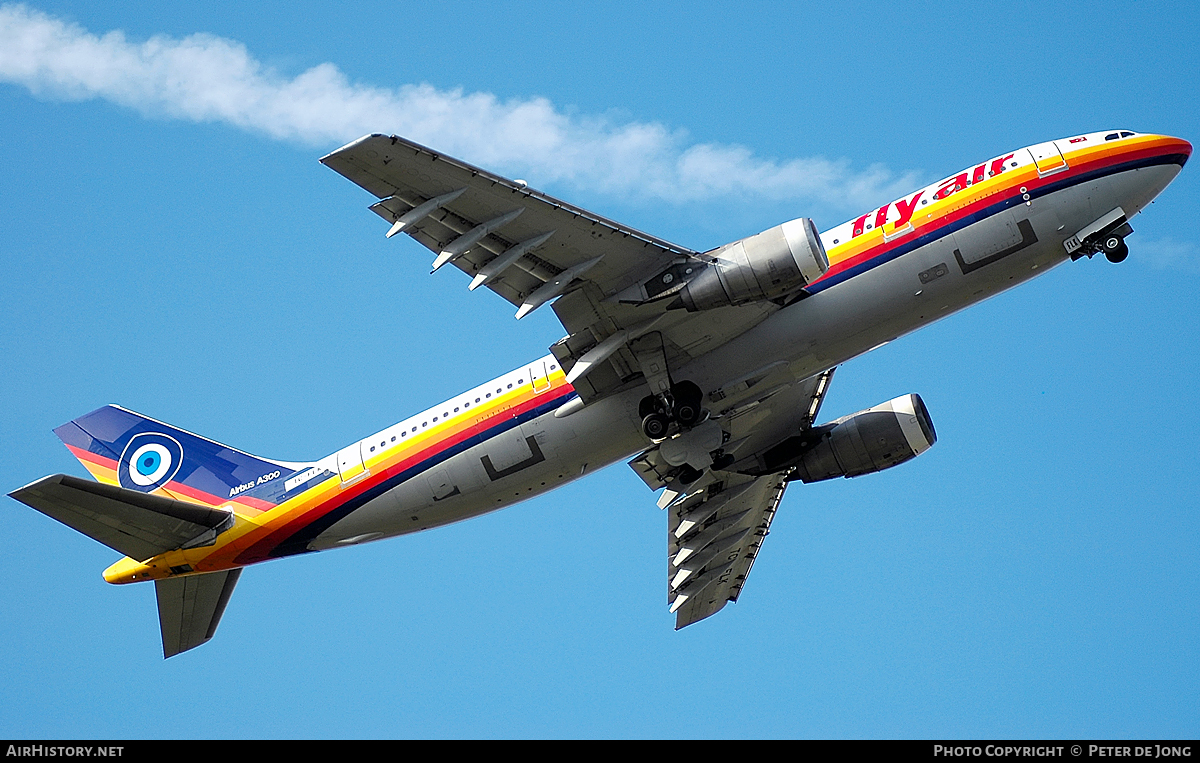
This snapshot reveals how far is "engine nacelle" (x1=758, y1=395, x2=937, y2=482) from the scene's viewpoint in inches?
1501

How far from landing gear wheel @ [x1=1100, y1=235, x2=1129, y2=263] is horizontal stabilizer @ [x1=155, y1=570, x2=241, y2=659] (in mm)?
26956

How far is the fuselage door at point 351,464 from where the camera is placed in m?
34.6

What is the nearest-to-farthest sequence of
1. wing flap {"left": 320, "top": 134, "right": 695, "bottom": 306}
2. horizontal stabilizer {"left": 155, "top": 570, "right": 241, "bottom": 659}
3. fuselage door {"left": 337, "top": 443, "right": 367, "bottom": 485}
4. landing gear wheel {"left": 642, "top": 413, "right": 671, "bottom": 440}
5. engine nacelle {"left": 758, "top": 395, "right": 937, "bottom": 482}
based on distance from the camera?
1. wing flap {"left": 320, "top": 134, "right": 695, "bottom": 306}
2. landing gear wheel {"left": 642, "top": 413, "right": 671, "bottom": 440}
3. fuselage door {"left": 337, "top": 443, "right": 367, "bottom": 485}
4. horizontal stabilizer {"left": 155, "top": 570, "right": 241, "bottom": 659}
5. engine nacelle {"left": 758, "top": 395, "right": 937, "bottom": 482}

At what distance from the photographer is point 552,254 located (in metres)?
30.2

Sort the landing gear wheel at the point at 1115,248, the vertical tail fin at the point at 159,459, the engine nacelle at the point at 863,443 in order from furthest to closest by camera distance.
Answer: the engine nacelle at the point at 863,443
the vertical tail fin at the point at 159,459
the landing gear wheel at the point at 1115,248

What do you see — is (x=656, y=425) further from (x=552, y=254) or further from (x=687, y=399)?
(x=552, y=254)

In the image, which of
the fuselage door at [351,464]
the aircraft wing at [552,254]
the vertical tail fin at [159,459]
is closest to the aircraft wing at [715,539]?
the aircraft wing at [552,254]

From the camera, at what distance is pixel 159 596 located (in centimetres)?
3681

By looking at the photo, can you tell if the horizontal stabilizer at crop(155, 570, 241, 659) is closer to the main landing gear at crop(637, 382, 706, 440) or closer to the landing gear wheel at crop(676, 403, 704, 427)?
the main landing gear at crop(637, 382, 706, 440)

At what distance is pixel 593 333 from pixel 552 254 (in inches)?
106

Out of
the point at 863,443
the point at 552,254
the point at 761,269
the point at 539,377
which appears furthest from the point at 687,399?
the point at 863,443

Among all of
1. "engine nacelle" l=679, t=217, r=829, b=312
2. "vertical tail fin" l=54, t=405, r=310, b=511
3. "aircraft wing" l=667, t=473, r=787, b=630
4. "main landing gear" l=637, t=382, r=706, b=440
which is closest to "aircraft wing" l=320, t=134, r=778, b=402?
"engine nacelle" l=679, t=217, r=829, b=312

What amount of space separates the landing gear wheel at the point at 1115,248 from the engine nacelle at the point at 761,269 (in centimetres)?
743

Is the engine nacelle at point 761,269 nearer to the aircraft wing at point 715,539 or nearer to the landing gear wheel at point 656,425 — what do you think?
the landing gear wheel at point 656,425
